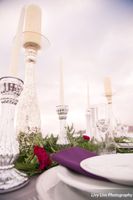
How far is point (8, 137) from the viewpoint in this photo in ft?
0.91

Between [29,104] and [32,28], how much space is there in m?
0.32

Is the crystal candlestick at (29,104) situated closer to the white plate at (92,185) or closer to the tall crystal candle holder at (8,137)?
the tall crystal candle holder at (8,137)

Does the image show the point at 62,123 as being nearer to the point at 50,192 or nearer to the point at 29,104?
the point at 29,104

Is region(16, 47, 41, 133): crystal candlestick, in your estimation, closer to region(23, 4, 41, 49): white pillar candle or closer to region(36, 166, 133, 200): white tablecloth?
region(23, 4, 41, 49): white pillar candle

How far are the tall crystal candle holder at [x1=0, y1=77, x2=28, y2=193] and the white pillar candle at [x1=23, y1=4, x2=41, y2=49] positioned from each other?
16.1 inches

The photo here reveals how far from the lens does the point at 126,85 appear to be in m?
1.71

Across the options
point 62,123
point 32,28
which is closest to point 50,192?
point 62,123

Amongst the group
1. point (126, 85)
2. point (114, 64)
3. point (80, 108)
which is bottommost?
point (80, 108)

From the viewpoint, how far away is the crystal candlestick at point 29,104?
0.55m

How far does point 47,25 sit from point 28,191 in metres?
1.22

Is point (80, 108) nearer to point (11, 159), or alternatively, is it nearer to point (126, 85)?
point (126, 85)

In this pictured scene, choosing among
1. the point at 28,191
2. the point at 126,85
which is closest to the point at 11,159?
the point at 28,191

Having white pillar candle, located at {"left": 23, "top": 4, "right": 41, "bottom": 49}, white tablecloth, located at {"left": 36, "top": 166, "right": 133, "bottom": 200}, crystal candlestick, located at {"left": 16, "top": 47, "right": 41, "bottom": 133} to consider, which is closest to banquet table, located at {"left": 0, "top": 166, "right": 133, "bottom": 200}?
white tablecloth, located at {"left": 36, "top": 166, "right": 133, "bottom": 200}

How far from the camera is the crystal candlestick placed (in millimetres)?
552
